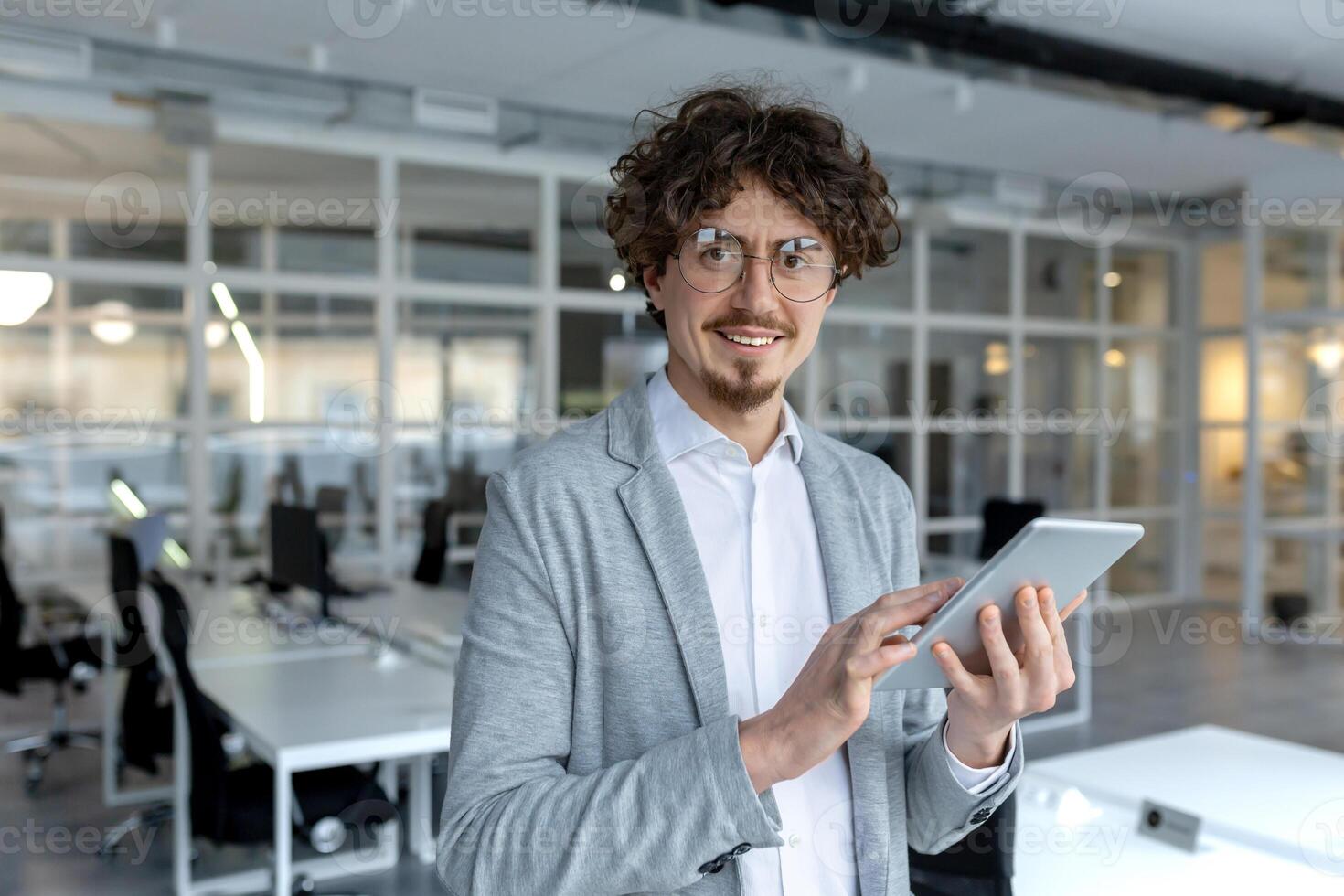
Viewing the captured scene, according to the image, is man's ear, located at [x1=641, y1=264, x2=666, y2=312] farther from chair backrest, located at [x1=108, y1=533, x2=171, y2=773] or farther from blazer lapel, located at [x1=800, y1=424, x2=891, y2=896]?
chair backrest, located at [x1=108, y1=533, x2=171, y2=773]

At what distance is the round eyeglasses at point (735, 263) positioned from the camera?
124cm

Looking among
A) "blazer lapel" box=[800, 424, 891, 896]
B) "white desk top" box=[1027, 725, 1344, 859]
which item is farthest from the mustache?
"white desk top" box=[1027, 725, 1344, 859]

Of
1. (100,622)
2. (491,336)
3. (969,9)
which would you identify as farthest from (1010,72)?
(100,622)

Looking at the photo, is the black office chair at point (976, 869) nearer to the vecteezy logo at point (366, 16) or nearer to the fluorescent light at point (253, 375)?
the vecteezy logo at point (366, 16)

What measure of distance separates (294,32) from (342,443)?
248 centimetres

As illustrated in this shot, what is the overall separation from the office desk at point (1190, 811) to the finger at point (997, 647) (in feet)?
3.93

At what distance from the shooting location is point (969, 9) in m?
4.97

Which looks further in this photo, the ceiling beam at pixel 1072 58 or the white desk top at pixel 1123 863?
the ceiling beam at pixel 1072 58

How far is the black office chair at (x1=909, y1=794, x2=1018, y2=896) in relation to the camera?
200cm

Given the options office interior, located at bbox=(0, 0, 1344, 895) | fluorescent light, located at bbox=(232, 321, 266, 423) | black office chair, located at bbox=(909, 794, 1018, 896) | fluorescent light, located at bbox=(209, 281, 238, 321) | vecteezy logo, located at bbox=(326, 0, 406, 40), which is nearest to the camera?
black office chair, located at bbox=(909, 794, 1018, 896)

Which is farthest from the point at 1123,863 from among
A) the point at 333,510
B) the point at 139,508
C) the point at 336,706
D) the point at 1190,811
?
the point at 139,508

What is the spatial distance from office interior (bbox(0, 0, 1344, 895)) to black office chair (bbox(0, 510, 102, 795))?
34 millimetres

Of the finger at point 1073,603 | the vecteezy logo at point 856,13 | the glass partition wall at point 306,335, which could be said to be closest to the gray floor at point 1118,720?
the glass partition wall at point 306,335

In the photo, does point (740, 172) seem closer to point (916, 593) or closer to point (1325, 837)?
point (916, 593)
